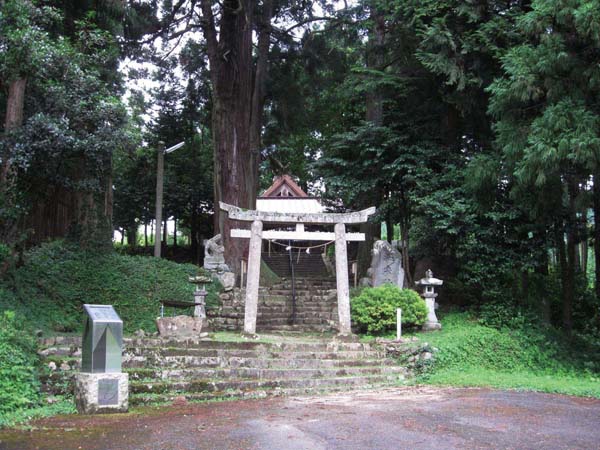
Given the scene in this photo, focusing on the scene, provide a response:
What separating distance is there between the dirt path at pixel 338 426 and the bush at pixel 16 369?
2.53 feet

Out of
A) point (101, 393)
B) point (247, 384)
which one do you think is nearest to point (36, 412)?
point (101, 393)

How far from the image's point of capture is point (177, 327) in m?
11.1

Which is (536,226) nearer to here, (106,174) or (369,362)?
(369,362)

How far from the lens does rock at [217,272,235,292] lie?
1611cm

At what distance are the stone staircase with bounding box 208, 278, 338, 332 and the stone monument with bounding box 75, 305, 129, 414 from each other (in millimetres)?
6852

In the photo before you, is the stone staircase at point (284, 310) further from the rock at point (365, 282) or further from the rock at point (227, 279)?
the rock at point (365, 282)

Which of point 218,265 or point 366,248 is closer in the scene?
point 218,265

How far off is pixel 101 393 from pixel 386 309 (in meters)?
7.11

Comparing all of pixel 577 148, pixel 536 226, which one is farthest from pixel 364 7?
pixel 577 148

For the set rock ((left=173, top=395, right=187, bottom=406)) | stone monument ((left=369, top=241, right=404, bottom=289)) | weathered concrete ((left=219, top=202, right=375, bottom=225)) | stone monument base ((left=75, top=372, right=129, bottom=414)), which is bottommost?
rock ((left=173, top=395, right=187, bottom=406))

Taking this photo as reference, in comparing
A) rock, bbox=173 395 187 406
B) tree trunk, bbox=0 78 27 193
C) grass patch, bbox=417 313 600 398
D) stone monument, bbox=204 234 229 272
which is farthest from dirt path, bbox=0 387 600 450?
stone monument, bbox=204 234 229 272

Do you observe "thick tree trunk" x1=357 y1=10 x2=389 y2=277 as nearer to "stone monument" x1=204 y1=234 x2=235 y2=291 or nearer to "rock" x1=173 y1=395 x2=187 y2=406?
"stone monument" x1=204 y1=234 x2=235 y2=291

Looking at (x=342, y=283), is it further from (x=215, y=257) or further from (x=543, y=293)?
(x=543, y=293)

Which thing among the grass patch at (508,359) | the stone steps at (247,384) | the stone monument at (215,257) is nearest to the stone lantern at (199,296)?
the stone monument at (215,257)
